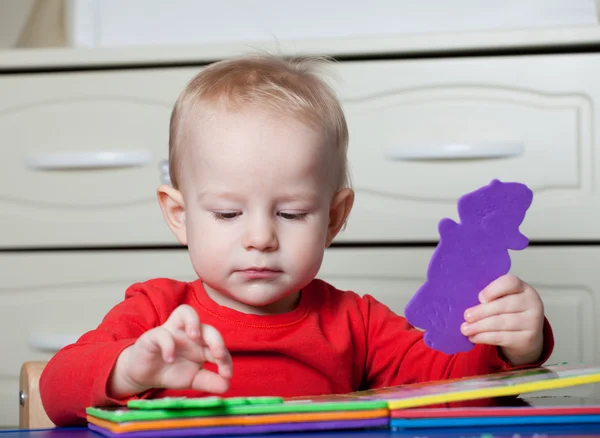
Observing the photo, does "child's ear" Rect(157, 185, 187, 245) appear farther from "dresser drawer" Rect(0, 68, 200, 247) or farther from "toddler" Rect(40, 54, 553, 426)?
"dresser drawer" Rect(0, 68, 200, 247)

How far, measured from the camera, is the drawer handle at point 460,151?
51.1 inches

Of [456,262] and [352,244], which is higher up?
[352,244]

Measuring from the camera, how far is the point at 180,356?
571mm

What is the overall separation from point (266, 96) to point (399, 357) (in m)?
0.31

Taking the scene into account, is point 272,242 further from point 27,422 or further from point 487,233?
point 27,422

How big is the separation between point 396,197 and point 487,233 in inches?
26.0

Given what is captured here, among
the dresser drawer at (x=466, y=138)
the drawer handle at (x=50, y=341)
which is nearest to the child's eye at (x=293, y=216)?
the dresser drawer at (x=466, y=138)

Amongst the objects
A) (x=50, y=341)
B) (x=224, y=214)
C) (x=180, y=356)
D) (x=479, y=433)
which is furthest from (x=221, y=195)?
(x=50, y=341)

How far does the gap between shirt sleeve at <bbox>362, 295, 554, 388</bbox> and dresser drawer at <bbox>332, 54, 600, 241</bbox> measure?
0.42 m

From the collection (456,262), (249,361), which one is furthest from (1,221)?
(456,262)

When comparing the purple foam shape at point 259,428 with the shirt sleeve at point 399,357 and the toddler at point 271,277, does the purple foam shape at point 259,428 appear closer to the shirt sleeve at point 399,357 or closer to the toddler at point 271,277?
the toddler at point 271,277

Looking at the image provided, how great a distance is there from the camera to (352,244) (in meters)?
1.38

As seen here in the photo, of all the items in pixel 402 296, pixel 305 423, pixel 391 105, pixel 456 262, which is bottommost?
pixel 305 423

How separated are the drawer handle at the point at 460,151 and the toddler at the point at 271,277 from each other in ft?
1.44
